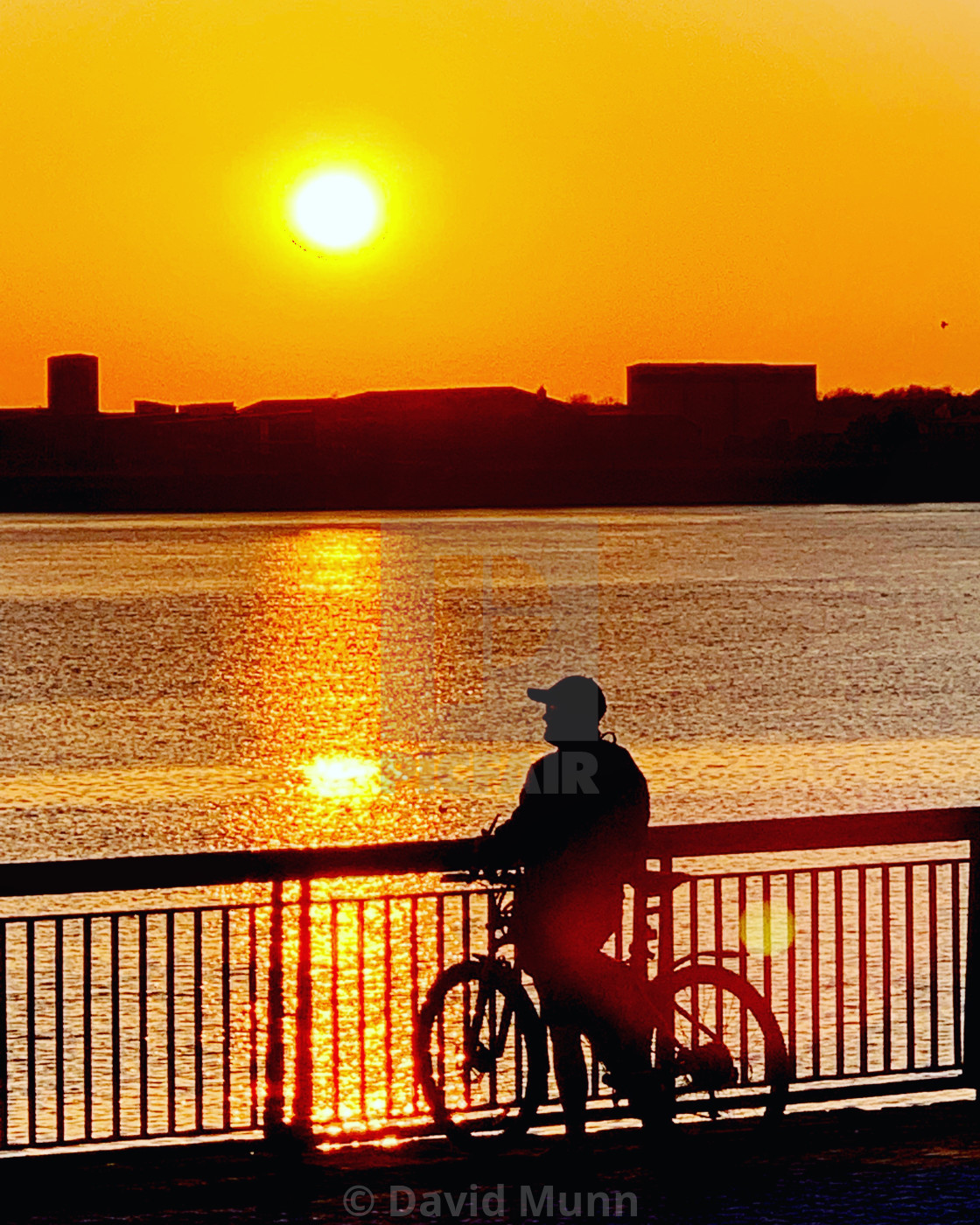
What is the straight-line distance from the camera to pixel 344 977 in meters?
16.3

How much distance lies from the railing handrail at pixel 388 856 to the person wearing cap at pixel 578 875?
7.4 inches

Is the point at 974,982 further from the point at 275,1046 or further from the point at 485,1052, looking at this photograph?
the point at 275,1046

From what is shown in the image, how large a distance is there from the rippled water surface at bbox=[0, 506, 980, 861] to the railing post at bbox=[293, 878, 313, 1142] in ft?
59.1

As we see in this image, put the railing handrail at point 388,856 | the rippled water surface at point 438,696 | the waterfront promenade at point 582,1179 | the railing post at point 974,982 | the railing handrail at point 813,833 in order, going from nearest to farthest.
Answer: the waterfront promenade at point 582,1179, the railing handrail at point 388,856, the railing handrail at point 813,833, the railing post at point 974,982, the rippled water surface at point 438,696

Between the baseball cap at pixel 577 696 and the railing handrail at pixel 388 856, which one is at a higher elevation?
the baseball cap at pixel 577 696

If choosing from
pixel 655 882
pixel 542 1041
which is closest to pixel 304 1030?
pixel 542 1041

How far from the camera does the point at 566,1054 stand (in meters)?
6.95

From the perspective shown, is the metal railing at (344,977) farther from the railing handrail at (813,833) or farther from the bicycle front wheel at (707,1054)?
the bicycle front wheel at (707,1054)

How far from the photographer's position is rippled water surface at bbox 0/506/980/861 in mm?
30281

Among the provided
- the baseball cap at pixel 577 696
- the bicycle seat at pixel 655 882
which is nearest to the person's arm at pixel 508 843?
the baseball cap at pixel 577 696

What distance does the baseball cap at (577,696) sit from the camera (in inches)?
265

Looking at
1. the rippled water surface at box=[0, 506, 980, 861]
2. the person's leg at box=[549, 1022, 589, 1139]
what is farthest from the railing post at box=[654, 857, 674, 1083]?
the rippled water surface at box=[0, 506, 980, 861]

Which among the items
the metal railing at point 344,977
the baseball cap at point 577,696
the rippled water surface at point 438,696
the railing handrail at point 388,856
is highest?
the baseball cap at point 577,696

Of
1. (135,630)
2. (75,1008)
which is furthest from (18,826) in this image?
(135,630)
